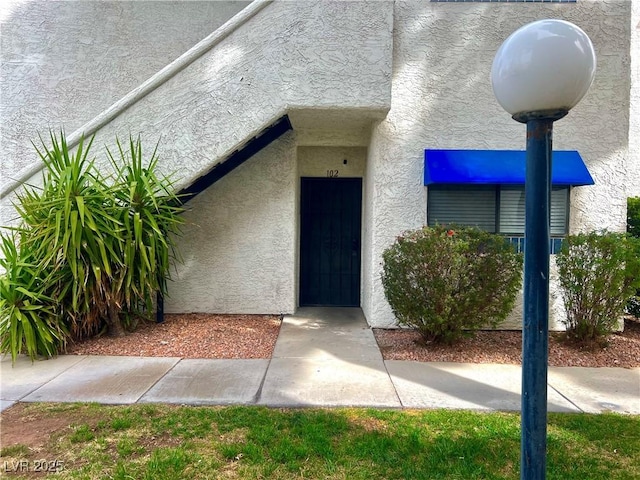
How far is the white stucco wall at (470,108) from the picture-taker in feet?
21.0

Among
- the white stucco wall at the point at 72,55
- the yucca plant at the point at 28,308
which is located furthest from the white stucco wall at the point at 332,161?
the yucca plant at the point at 28,308

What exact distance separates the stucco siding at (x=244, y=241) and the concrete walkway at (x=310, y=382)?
78.0 inches

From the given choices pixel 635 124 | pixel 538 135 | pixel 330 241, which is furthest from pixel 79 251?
pixel 635 124

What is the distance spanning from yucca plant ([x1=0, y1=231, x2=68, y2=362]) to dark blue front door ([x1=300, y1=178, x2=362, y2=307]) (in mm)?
4208

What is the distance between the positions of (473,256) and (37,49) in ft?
28.8

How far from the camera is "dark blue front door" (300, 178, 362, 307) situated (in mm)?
7965

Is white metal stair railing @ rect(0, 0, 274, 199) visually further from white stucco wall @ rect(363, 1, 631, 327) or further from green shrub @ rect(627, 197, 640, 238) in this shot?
green shrub @ rect(627, 197, 640, 238)

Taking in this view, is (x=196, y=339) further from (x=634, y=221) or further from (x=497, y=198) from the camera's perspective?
(x=634, y=221)

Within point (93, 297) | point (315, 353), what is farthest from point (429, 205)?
point (93, 297)

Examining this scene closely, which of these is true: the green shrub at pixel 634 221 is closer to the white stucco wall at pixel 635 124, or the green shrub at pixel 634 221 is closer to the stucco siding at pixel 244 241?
the white stucco wall at pixel 635 124

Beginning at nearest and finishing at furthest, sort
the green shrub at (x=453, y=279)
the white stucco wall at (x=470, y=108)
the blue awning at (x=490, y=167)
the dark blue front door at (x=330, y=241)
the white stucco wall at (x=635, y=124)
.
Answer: the green shrub at (x=453, y=279) → the blue awning at (x=490, y=167) → the white stucco wall at (x=470, y=108) → the dark blue front door at (x=330, y=241) → the white stucco wall at (x=635, y=124)

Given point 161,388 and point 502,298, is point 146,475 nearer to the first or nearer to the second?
point 161,388

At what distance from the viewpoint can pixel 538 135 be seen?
2031 mm

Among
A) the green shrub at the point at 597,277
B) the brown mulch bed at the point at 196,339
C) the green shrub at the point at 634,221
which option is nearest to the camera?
the green shrub at the point at 597,277
